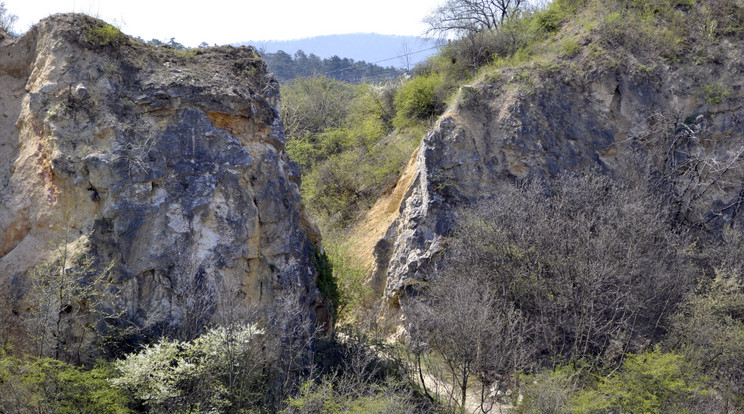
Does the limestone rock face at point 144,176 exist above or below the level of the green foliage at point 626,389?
above

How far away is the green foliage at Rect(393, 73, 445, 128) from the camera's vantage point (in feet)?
64.3

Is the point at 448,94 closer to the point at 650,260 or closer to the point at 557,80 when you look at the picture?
the point at 557,80

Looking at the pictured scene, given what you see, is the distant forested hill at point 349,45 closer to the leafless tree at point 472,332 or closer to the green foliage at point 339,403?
the leafless tree at point 472,332

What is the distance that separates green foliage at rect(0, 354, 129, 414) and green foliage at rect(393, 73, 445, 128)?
45.9ft

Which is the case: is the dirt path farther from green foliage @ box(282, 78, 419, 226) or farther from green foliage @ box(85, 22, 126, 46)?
green foliage @ box(85, 22, 126, 46)

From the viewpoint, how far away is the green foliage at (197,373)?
8.42m

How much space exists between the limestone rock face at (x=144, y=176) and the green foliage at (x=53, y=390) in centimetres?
132

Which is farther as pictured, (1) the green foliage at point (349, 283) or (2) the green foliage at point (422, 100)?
(2) the green foliage at point (422, 100)

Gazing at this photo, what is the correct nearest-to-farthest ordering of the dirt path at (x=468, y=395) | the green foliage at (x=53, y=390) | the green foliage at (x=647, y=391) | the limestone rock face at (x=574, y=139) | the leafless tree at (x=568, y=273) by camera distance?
the green foliage at (x=53, y=390)
the green foliage at (x=647, y=391)
the leafless tree at (x=568, y=273)
the dirt path at (x=468, y=395)
the limestone rock face at (x=574, y=139)

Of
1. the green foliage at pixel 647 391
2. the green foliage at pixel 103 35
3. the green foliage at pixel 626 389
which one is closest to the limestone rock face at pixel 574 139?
the green foliage at pixel 626 389

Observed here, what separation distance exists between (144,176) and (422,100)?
38.3 feet

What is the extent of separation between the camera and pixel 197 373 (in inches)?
344

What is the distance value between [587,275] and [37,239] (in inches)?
390

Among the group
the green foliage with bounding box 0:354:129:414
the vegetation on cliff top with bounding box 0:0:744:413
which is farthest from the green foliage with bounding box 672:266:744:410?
the green foliage with bounding box 0:354:129:414
